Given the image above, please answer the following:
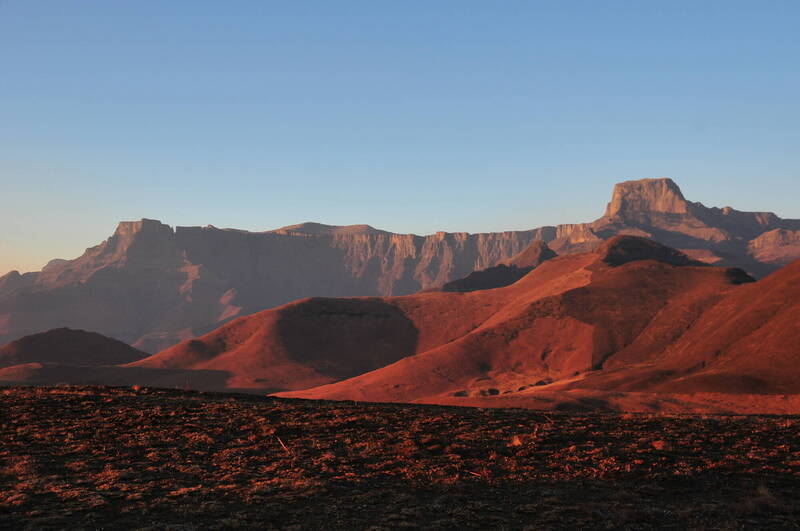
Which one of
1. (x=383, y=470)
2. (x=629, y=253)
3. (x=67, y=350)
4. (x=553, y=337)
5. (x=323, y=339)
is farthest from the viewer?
(x=629, y=253)

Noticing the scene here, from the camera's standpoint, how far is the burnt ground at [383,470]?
573 inches

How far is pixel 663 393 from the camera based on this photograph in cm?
8225


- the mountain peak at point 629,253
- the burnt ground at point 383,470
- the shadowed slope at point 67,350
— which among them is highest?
the mountain peak at point 629,253

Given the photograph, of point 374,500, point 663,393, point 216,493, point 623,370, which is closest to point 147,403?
point 216,493

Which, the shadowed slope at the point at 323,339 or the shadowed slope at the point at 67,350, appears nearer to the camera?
the shadowed slope at the point at 323,339

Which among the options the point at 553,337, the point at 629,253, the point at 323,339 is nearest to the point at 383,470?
the point at 553,337

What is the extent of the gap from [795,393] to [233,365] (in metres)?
113

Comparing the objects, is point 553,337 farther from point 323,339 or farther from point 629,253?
point 629,253

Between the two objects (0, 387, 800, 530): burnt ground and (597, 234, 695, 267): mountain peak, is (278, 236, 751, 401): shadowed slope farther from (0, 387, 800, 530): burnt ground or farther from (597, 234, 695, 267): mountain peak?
(0, 387, 800, 530): burnt ground

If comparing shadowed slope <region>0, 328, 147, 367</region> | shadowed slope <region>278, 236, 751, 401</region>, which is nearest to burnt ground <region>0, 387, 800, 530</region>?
shadowed slope <region>278, 236, 751, 401</region>

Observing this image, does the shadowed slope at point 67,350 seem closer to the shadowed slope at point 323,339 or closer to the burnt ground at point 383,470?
the shadowed slope at point 323,339

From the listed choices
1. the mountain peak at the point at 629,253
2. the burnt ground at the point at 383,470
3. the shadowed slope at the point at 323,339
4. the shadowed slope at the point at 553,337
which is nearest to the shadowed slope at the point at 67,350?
the shadowed slope at the point at 323,339

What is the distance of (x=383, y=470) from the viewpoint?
1847cm

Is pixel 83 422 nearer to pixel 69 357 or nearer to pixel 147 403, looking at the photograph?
pixel 147 403
